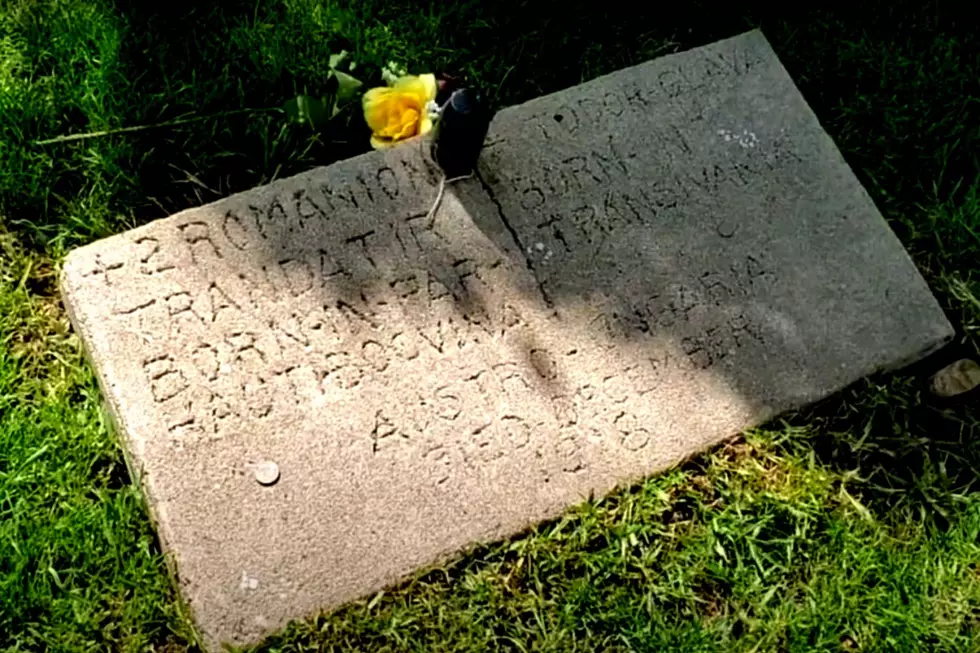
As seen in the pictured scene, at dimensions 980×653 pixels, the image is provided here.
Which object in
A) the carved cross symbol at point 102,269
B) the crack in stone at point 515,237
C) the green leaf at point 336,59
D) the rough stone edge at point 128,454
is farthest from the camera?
the green leaf at point 336,59

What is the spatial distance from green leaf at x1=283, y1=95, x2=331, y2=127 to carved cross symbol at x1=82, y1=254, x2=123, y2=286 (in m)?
0.52

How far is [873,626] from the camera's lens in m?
2.31

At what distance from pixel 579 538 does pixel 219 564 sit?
25.7 inches

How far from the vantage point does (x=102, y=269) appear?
2.37m

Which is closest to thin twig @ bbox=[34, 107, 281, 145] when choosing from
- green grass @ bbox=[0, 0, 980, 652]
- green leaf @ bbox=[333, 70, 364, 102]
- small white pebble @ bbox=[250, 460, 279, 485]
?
green grass @ bbox=[0, 0, 980, 652]

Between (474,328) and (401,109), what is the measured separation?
1.71 feet

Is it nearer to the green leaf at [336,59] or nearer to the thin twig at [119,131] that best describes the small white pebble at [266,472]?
the thin twig at [119,131]

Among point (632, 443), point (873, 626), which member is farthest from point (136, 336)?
point (873, 626)

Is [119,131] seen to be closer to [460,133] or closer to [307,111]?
[307,111]

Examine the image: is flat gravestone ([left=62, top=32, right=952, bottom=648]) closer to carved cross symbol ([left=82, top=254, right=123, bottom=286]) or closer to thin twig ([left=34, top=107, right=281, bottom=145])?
carved cross symbol ([left=82, top=254, right=123, bottom=286])

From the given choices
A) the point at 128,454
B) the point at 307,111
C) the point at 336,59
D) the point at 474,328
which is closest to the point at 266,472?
the point at 128,454

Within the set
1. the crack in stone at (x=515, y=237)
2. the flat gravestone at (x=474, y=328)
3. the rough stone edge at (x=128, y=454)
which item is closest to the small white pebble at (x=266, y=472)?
the flat gravestone at (x=474, y=328)

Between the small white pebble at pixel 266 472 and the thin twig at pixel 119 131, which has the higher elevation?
the thin twig at pixel 119 131

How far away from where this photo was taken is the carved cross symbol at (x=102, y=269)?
2.36 m
